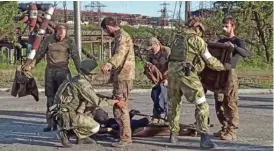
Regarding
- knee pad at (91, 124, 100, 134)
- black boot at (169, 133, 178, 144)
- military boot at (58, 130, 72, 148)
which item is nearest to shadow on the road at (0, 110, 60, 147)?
military boot at (58, 130, 72, 148)

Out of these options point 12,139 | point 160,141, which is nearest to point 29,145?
point 12,139

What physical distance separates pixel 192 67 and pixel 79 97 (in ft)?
5.11

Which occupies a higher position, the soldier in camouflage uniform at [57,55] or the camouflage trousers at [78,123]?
the soldier in camouflage uniform at [57,55]

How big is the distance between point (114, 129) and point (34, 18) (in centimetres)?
316

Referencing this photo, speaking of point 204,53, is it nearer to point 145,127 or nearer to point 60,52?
point 145,127

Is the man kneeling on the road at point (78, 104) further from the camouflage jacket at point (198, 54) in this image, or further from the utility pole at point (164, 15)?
the utility pole at point (164, 15)

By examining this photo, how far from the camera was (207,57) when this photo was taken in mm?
7977

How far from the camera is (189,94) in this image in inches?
315

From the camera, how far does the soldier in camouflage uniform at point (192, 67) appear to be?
26.1 ft

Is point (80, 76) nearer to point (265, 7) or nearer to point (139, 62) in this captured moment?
point (139, 62)

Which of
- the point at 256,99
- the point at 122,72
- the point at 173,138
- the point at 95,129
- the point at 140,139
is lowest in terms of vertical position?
the point at 256,99

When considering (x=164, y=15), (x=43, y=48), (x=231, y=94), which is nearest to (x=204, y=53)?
(x=231, y=94)

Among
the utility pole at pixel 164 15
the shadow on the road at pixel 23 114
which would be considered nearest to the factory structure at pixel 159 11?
the utility pole at pixel 164 15

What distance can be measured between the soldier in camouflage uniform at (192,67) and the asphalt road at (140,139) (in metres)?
0.50
